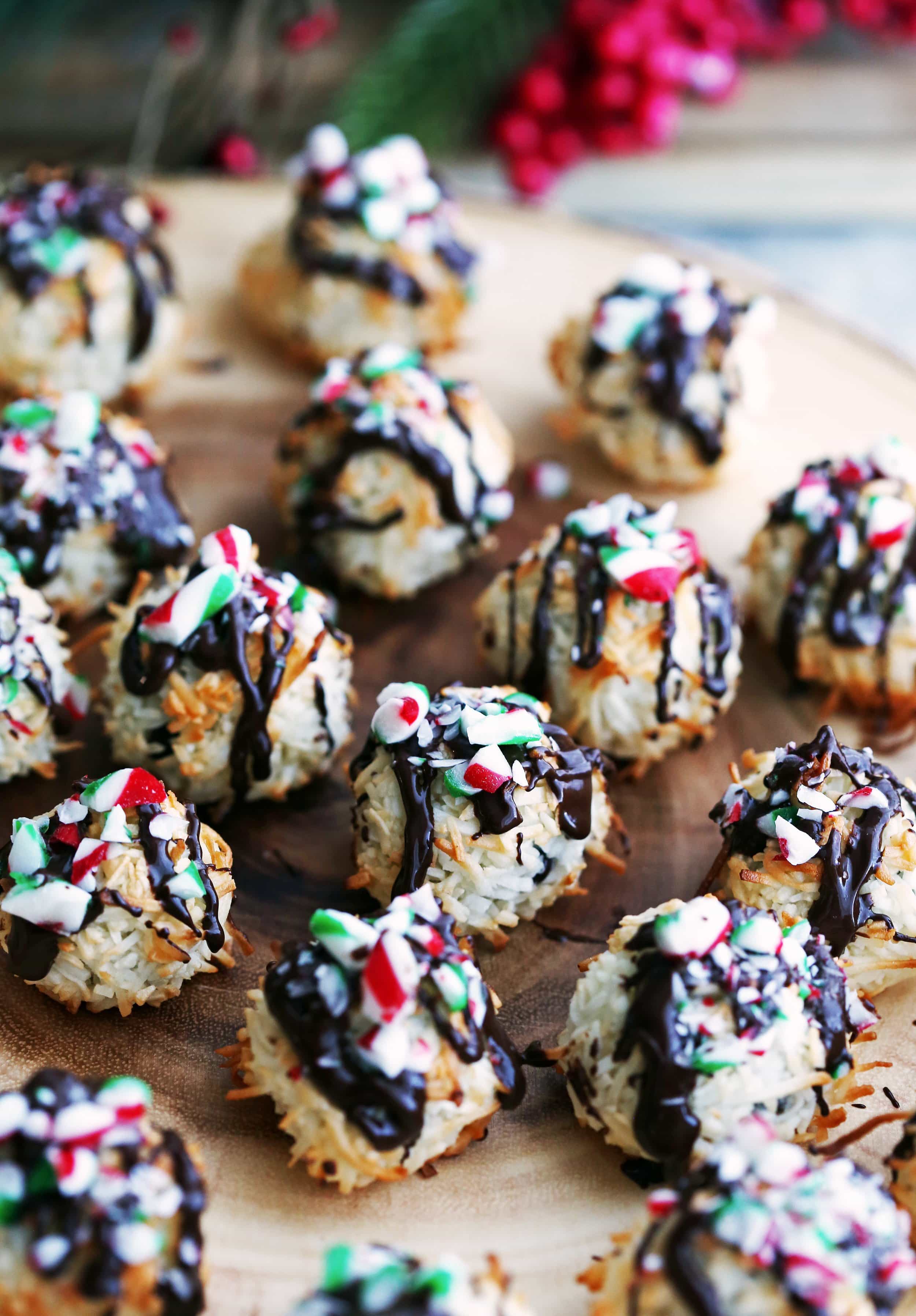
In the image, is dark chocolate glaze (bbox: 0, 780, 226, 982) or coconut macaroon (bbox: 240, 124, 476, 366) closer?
dark chocolate glaze (bbox: 0, 780, 226, 982)

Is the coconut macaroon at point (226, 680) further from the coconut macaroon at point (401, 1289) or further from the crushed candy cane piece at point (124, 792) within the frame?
the coconut macaroon at point (401, 1289)

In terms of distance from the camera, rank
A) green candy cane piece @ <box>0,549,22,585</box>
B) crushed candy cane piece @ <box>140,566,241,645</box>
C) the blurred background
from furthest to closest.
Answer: the blurred background
green candy cane piece @ <box>0,549,22,585</box>
crushed candy cane piece @ <box>140,566,241,645</box>

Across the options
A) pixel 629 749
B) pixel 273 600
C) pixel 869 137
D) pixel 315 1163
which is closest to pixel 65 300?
pixel 273 600

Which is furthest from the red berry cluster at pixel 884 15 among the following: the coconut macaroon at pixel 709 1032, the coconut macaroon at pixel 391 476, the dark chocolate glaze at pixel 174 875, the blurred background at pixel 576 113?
the dark chocolate glaze at pixel 174 875

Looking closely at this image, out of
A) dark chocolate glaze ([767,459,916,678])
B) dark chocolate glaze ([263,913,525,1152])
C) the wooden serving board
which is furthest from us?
dark chocolate glaze ([767,459,916,678])

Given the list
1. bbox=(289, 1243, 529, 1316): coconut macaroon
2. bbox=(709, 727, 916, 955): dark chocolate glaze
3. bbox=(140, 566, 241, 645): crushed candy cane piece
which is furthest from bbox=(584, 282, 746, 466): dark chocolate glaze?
bbox=(289, 1243, 529, 1316): coconut macaroon

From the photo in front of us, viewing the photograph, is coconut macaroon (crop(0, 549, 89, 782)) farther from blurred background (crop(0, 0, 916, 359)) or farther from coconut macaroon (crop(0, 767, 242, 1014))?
blurred background (crop(0, 0, 916, 359))

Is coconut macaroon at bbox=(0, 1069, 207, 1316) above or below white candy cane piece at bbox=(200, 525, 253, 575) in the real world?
below
